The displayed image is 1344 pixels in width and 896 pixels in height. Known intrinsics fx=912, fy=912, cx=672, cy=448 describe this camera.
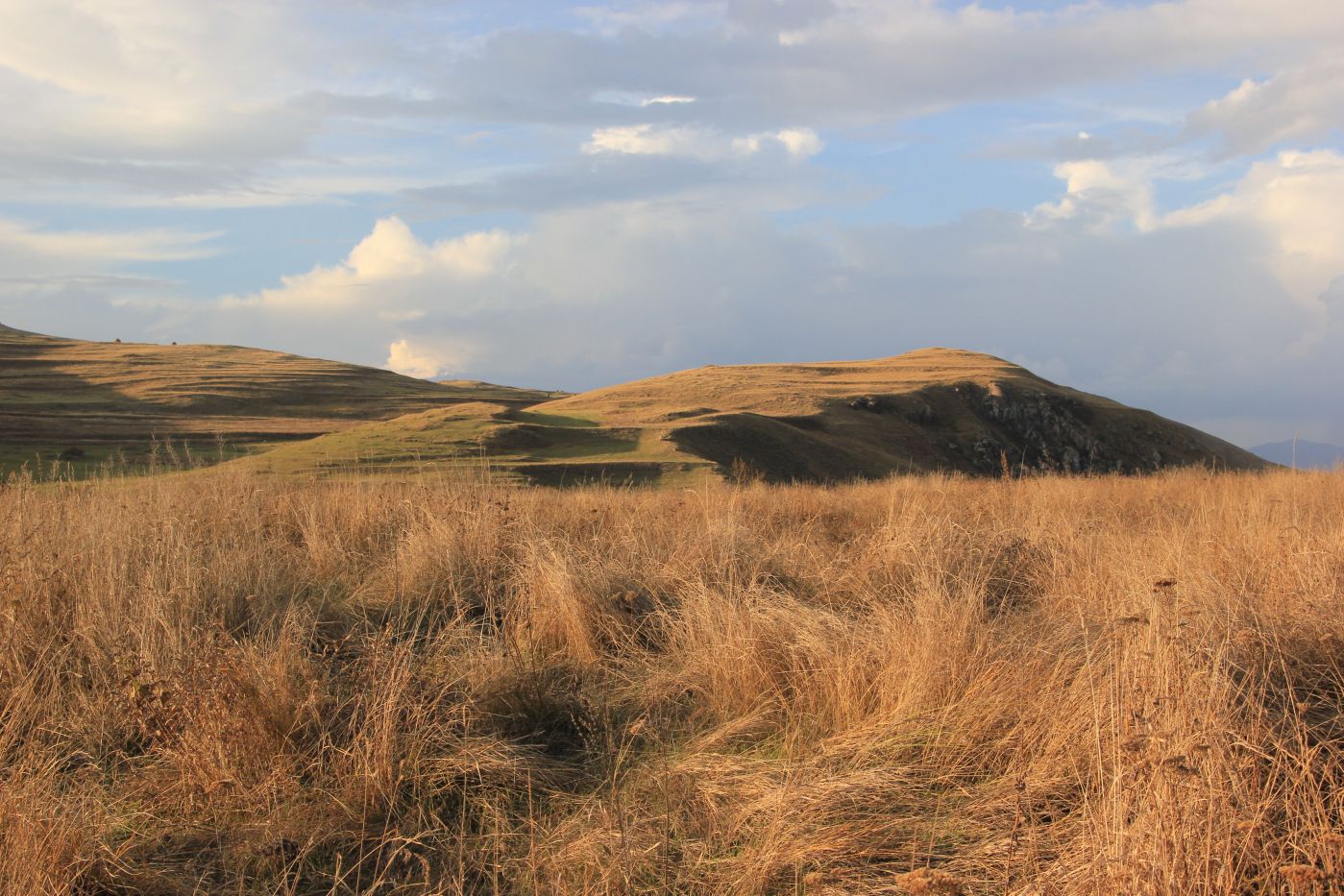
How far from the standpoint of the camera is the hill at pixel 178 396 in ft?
123

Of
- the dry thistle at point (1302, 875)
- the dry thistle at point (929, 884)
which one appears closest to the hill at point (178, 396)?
the dry thistle at point (929, 884)

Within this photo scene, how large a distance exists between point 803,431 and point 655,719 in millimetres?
34689

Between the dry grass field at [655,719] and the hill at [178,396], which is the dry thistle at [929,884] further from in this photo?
the hill at [178,396]

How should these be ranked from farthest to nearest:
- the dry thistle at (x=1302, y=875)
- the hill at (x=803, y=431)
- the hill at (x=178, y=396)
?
the hill at (x=178, y=396) → the hill at (x=803, y=431) → the dry thistle at (x=1302, y=875)

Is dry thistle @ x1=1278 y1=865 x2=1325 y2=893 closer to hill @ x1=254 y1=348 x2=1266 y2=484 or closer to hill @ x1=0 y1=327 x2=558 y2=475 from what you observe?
hill @ x1=254 y1=348 x2=1266 y2=484

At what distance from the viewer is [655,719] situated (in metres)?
4.75

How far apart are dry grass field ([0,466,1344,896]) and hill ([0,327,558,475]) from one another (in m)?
25.3

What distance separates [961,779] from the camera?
394 cm

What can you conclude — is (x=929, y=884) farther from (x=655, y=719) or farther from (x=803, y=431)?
(x=803, y=431)

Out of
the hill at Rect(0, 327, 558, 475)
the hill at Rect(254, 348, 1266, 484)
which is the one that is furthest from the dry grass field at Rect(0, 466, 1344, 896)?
the hill at Rect(0, 327, 558, 475)

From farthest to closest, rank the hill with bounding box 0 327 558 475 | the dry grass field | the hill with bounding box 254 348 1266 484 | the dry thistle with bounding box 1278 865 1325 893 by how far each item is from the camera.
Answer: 1. the hill with bounding box 0 327 558 475
2. the hill with bounding box 254 348 1266 484
3. the dry grass field
4. the dry thistle with bounding box 1278 865 1325 893

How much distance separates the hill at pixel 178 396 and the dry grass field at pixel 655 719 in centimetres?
2527

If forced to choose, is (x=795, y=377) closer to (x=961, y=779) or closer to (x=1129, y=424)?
(x=1129, y=424)

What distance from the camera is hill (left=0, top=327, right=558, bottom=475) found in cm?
3734
